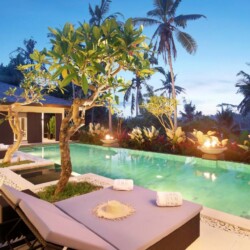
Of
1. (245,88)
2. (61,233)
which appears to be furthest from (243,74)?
(61,233)

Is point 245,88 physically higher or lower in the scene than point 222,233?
higher

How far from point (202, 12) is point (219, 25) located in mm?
3534

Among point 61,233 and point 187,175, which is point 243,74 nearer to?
point 187,175

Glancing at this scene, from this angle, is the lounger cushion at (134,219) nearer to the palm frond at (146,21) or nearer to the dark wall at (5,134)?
the dark wall at (5,134)

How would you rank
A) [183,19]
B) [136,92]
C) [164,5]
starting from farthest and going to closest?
[136,92]
[164,5]
[183,19]

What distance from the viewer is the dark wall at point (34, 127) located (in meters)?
17.3

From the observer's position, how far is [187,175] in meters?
8.20

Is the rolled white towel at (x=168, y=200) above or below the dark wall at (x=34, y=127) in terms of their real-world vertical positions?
below

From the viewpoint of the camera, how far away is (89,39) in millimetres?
3332

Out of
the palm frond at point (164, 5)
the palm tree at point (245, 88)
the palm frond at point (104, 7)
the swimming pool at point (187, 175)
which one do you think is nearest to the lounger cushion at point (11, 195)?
the swimming pool at point (187, 175)

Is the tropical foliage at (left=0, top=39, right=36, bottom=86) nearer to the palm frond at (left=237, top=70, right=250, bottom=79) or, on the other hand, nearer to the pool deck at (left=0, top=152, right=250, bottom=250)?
the palm frond at (left=237, top=70, right=250, bottom=79)

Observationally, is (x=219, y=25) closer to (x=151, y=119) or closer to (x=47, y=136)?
(x=151, y=119)

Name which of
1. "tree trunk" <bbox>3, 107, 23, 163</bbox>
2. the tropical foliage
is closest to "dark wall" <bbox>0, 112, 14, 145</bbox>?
"tree trunk" <bbox>3, 107, 23, 163</bbox>

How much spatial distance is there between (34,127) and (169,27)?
1234 cm
